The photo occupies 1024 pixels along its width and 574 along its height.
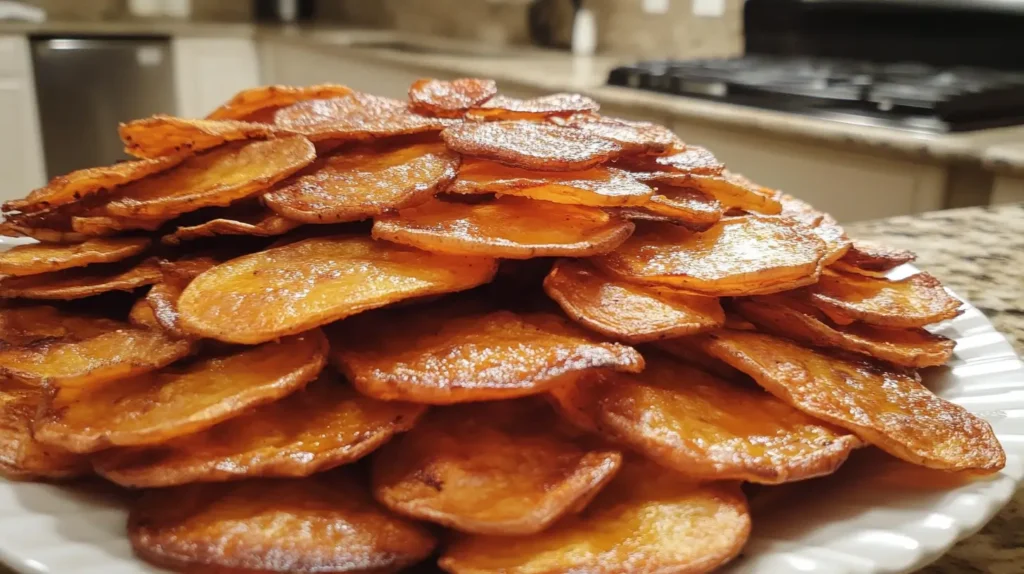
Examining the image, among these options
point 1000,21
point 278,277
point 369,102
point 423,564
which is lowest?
point 423,564

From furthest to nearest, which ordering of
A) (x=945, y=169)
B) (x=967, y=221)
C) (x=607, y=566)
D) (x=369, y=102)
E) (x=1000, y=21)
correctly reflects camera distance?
(x=1000, y=21) → (x=945, y=169) → (x=967, y=221) → (x=369, y=102) → (x=607, y=566)

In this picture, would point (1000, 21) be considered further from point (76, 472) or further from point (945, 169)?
point (76, 472)

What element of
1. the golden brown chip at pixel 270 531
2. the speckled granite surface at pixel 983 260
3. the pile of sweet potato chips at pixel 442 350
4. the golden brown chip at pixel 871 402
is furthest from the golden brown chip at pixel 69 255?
the speckled granite surface at pixel 983 260

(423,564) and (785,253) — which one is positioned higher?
(785,253)

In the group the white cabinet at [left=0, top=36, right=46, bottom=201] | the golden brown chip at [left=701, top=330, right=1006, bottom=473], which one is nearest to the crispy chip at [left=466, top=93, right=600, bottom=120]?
the golden brown chip at [left=701, top=330, right=1006, bottom=473]

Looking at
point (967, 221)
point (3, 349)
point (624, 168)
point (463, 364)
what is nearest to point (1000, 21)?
point (967, 221)

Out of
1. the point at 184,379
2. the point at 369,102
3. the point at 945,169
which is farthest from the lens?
the point at 945,169

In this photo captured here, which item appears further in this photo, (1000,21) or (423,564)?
(1000,21)
